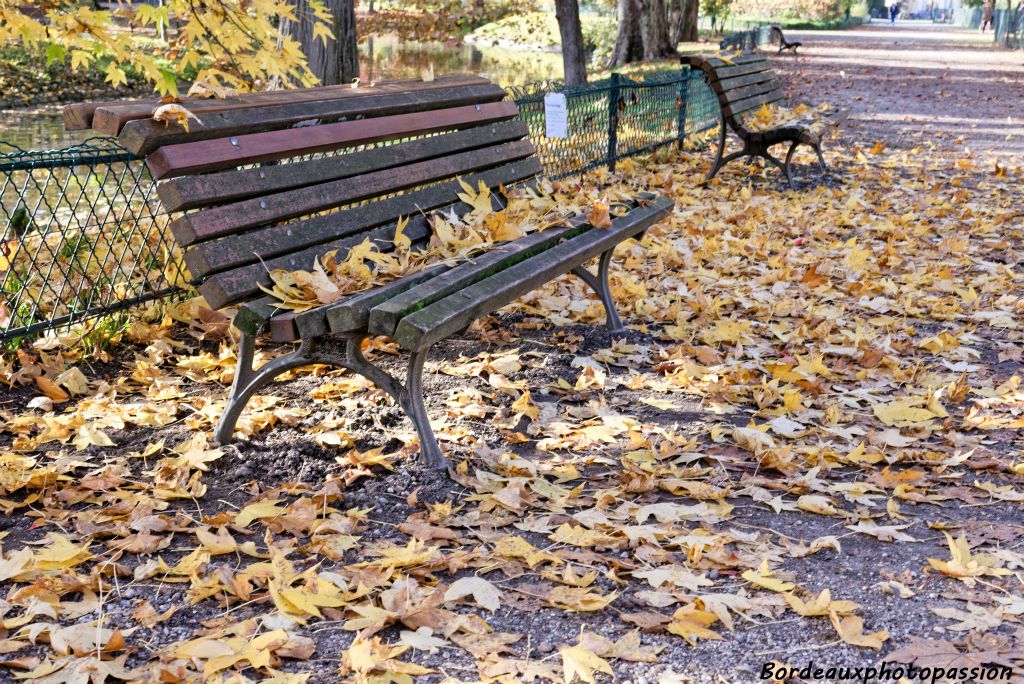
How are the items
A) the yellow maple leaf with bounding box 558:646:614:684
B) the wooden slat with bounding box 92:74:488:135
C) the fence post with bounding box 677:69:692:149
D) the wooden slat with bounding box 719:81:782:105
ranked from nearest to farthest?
the yellow maple leaf with bounding box 558:646:614:684 → the wooden slat with bounding box 92:74:488:135 → the wooden slat with bounding box 719:81:782:105 → the fence post with bounding box 677:69:692:149

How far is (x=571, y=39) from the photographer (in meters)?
14.5

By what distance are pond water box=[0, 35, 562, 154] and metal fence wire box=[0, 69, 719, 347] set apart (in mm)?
3762

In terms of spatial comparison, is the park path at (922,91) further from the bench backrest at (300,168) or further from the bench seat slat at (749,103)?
the bench backrest at (300,168)

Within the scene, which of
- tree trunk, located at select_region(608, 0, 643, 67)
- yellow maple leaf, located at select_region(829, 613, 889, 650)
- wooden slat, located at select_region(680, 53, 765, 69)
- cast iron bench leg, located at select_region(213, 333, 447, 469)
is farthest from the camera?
tree trunk, located at select_region(608, 0, 643, 67)

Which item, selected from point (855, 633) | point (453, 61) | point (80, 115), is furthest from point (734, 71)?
point (453, 61)

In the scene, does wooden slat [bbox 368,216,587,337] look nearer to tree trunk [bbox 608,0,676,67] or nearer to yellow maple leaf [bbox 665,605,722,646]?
yellow maple leaf [bbox 665,605,722,646]

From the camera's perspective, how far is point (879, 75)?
72.2 feet

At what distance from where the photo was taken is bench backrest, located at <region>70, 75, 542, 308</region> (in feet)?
9.50

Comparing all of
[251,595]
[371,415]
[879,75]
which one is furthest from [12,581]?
[879,75]

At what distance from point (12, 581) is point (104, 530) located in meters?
0.29

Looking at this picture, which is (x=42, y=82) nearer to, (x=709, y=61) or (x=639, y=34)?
(x=639, y=34)

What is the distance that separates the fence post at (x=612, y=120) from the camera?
8.56 metres

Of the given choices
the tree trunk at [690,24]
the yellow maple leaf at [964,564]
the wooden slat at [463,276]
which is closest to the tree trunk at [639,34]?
the tree trunk at [690,24]

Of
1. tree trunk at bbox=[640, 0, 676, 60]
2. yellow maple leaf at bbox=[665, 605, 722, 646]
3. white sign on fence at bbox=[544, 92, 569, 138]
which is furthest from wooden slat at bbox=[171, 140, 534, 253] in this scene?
tree trunk at bbox=[640, 0, 676, 60]
